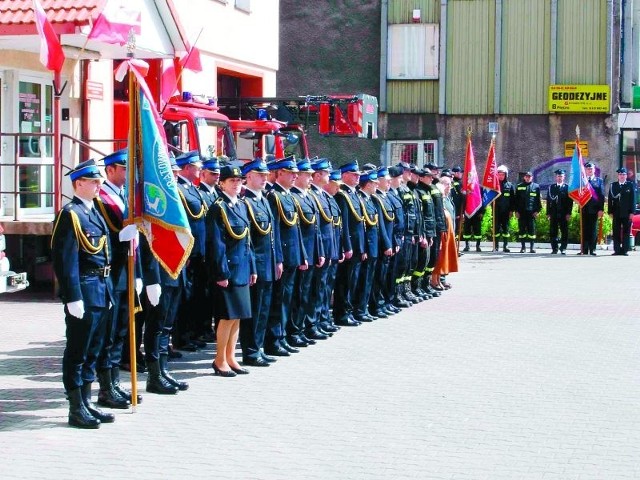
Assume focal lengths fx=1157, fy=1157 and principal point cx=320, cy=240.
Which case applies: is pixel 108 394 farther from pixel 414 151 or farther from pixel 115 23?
pixel 414 151

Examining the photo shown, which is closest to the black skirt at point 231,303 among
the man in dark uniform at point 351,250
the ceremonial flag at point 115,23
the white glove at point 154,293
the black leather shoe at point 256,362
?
the black leather shoe at point 256,362

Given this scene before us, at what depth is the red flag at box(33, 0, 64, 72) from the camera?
49.9ft

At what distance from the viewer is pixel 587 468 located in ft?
24.1

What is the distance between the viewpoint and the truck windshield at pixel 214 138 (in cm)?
1742

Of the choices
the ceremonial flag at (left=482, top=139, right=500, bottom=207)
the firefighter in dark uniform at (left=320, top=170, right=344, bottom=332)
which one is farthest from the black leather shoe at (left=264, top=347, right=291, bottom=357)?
the ceremonial flag at (left=482, top=139, right=500, bottom=207)

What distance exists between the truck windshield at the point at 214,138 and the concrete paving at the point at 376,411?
405cm

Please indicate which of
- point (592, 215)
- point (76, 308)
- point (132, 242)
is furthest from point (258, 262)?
point (592, 215)

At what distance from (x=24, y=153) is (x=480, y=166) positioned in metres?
19.0

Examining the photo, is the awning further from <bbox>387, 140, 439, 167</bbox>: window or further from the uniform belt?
<bbox>387, 140, 439, 167</bbox>: window

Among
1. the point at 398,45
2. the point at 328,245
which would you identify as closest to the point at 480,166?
the point at 398,45

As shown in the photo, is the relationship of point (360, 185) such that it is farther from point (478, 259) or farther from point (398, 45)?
point (398, 45)

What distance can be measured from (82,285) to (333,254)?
504cm

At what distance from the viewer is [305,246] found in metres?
12.5

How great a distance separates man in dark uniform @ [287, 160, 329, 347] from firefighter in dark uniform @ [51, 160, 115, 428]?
3955mm
